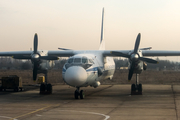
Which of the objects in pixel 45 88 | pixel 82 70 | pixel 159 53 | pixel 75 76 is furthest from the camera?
pixel 159 53

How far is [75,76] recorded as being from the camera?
53.7ft

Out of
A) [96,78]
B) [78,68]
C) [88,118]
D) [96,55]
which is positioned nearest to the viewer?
[88,118]

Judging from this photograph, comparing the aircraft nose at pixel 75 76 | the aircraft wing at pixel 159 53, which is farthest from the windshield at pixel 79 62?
the aircraft wing at pixel 159 53

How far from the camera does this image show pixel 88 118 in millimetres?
11023

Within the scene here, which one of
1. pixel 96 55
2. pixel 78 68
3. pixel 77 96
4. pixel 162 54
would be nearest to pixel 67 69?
pixel 78 68

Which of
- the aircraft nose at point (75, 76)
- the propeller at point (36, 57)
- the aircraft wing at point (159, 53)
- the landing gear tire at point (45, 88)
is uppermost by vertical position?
the aircraft wing at point (159, 53)

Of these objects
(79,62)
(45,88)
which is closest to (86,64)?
(79,62)

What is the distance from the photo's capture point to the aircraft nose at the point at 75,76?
53.7ft

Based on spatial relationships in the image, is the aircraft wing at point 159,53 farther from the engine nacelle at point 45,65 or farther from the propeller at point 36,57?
the engine nacelle at point 45,65

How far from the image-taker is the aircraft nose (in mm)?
16381

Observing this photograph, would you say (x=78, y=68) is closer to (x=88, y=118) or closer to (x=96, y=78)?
(x=96, y=78)

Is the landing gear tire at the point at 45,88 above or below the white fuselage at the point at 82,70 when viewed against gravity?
below

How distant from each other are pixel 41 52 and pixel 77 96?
624cm

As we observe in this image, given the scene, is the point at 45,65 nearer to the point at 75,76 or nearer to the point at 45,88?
the point at 45,88
